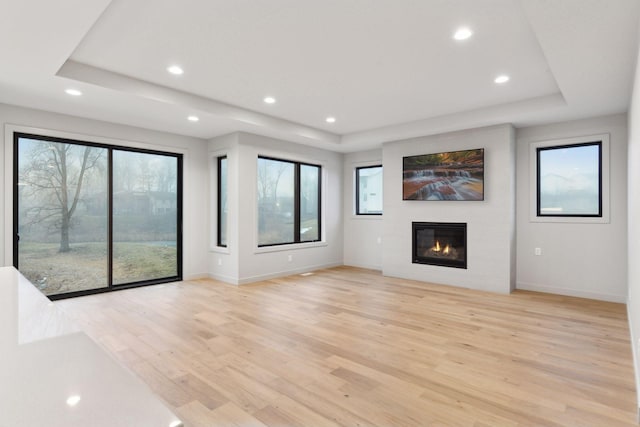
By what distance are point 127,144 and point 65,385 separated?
18.0ft

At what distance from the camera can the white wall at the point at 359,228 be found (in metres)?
7.46

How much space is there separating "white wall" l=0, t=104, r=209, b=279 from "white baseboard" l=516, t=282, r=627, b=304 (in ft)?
17.4

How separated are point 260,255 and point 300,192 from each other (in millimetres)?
1648

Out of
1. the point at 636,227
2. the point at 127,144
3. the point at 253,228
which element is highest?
the point at 127,144

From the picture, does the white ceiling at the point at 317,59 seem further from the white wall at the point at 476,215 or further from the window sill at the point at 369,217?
the window sill at the point at 369,217

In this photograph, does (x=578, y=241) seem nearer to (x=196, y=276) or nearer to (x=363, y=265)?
(x=363, y=265)

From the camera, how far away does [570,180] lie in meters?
5.25

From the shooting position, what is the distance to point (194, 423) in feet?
6.86

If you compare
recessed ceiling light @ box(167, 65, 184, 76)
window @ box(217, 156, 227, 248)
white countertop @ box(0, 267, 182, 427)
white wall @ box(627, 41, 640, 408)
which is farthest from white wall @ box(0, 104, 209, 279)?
white wall @ box(627, 41, 640, 408)

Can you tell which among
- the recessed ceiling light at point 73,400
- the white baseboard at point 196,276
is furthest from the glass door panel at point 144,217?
the recessed ceiling light at point 73,400

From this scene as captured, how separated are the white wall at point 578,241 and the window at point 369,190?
269 cm

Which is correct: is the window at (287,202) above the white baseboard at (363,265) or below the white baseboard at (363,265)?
above

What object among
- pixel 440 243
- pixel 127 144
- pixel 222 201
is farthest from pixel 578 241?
pixel 127 144

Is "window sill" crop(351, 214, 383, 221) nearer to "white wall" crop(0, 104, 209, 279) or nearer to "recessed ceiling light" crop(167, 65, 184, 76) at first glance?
"white wall" crop(0, 104, 209, 279)
